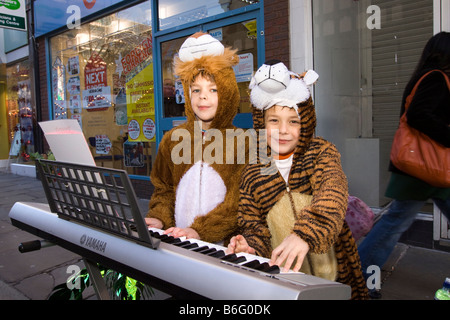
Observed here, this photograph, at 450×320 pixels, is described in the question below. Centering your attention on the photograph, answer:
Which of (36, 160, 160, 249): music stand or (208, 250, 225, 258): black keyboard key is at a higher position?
(36, 160, 160, 249): music stand

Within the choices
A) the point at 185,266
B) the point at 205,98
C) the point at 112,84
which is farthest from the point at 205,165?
the point at 112,84

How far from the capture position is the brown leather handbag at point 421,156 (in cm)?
225

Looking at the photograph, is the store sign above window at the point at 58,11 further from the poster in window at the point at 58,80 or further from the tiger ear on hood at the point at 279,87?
the tiger ear on hood at the point at 279,87

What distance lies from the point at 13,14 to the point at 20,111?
3212 mm

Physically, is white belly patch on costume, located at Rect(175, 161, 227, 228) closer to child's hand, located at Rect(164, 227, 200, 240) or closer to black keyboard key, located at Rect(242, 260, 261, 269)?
child's hand, located at Rect(164, 227, 200, 240)

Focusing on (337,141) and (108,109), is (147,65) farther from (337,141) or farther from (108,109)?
(337,141)

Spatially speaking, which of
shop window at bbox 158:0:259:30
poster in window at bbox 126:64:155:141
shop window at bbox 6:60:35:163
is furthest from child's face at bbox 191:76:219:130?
shop window at bbox 6:60:35:163

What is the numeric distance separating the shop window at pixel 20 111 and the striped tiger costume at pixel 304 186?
8.93m

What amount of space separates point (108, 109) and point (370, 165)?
16.0ft

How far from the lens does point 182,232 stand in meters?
1.50

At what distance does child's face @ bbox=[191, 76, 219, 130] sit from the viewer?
183 cm

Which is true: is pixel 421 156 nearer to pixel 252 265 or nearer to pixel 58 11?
pixel 252 265

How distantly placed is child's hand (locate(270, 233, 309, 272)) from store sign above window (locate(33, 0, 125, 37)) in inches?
240

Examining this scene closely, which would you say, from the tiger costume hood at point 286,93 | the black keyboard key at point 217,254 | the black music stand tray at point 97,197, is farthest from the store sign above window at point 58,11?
the black keyboard key at point 217,254
